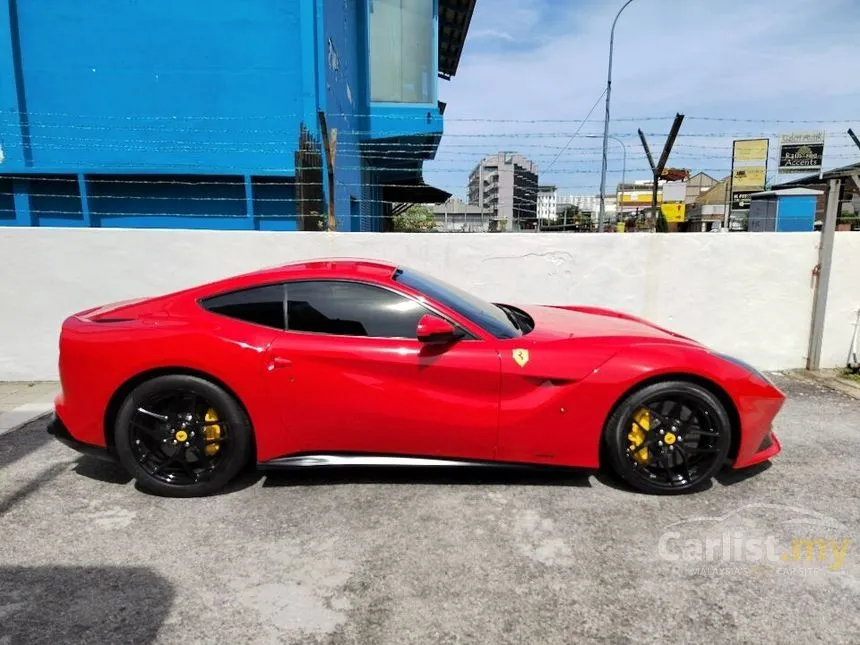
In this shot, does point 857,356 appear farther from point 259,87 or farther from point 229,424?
point 259,87

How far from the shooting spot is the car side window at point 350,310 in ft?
9.96

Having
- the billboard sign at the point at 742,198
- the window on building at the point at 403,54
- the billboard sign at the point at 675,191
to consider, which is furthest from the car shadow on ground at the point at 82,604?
the billboard sign at the point at 675,191

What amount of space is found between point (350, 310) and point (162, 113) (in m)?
7.17

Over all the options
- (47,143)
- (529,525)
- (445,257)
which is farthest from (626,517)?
(47,143)

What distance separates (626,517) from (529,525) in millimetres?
509

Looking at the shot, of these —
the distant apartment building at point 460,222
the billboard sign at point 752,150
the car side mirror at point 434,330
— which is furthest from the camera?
the distant apartment building at point 460,222

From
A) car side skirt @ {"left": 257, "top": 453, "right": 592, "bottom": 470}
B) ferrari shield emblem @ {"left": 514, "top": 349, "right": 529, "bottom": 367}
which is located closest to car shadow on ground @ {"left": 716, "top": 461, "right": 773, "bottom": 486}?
car side skirt @ {"left": 257, "top": 453, "right": 592, "bottom": 470}

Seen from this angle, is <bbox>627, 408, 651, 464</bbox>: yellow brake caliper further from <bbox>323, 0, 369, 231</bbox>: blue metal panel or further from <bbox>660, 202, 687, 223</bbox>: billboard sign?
<bbox>660, 202, 687, 223</bbox>: billboard sign

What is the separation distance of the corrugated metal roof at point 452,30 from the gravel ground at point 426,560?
2020 cm

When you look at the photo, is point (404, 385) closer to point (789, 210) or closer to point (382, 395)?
point (382, 395)

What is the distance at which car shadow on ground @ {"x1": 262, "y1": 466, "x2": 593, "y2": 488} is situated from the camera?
318cm

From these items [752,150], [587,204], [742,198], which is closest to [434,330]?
[752,150]

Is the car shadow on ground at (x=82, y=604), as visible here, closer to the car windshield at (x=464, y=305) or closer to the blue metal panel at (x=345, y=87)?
the car windshield at (x=464, y=305)

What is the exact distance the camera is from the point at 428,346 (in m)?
2.94
